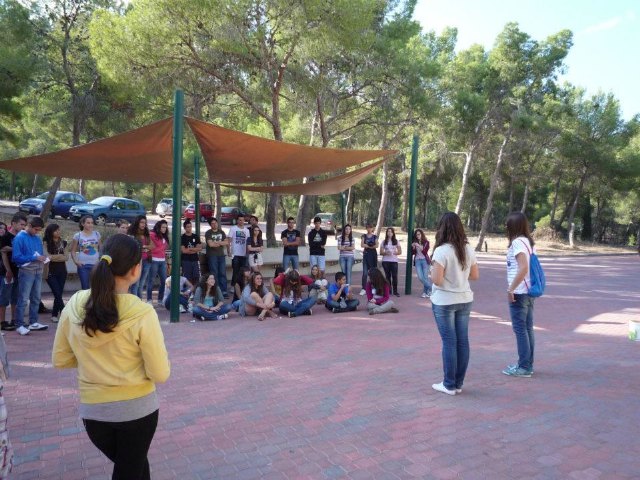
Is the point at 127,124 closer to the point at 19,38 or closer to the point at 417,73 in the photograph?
the point at 19,38

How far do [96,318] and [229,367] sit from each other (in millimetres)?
3354

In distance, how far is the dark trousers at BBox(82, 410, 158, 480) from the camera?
2025 millimetres

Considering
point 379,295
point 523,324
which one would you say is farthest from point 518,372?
point 379,295

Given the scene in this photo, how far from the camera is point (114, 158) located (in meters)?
8.16

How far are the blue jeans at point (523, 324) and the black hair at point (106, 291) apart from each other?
144 inches

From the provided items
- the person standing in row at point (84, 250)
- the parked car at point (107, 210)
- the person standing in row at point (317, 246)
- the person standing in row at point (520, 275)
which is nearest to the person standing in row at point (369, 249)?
the person standing in row at point (317, 246)

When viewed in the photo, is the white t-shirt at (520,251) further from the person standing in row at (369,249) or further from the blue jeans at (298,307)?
the person standing in row at (369,249)

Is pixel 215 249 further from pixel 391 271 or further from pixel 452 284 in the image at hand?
pixel 452 284

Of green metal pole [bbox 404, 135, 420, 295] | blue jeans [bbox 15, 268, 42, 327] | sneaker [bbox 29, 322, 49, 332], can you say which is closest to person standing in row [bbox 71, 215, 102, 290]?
blue jeans [bbox 15, 268, 42, 327]

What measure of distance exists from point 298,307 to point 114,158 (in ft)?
12.8

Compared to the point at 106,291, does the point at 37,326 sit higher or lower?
lower

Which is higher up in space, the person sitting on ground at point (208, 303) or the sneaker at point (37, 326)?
the person sitting on ground at point (208, 303)

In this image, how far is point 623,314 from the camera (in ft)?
29.3

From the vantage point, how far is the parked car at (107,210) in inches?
850
